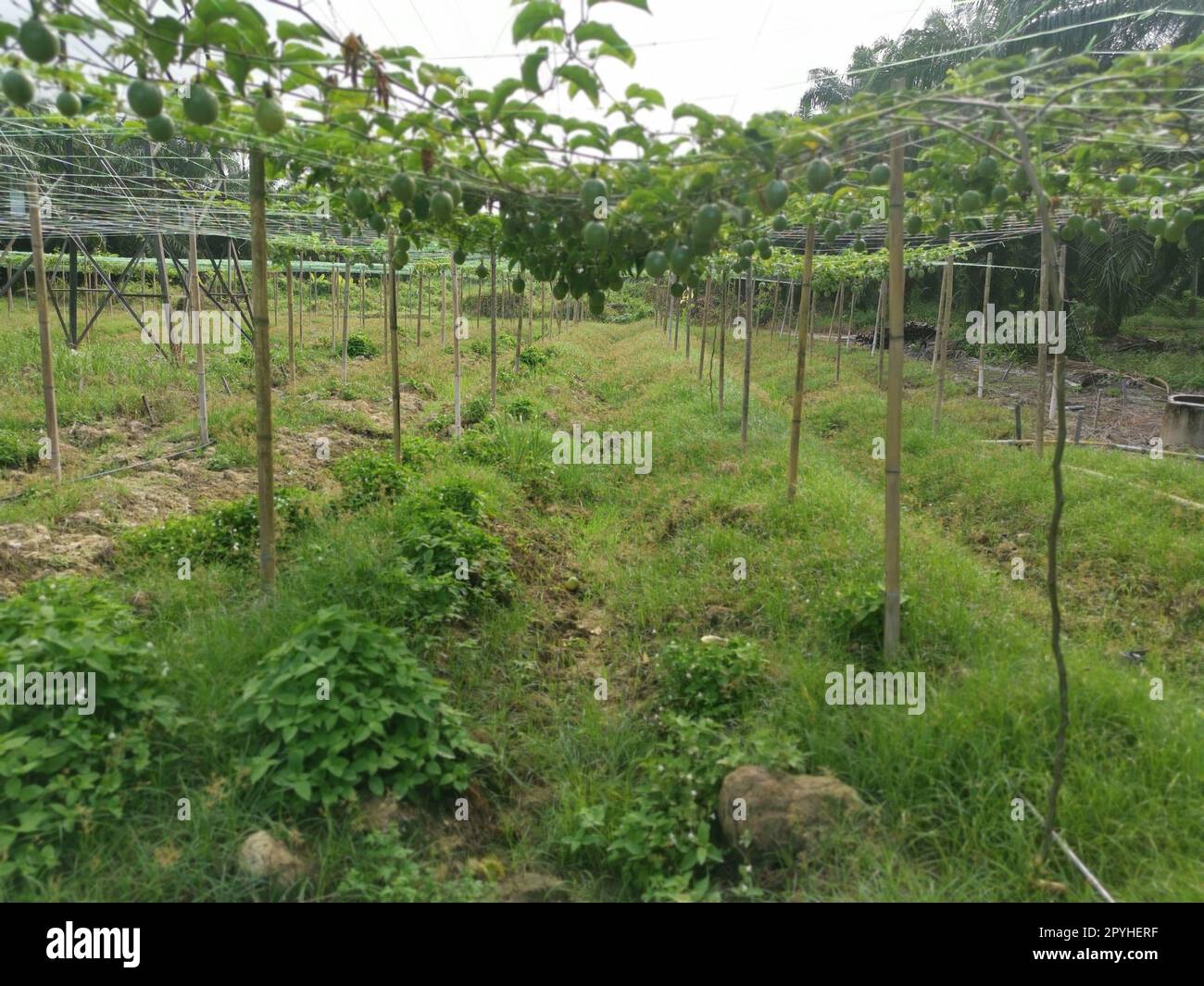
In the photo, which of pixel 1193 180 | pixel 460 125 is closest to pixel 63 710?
pixel 460 125

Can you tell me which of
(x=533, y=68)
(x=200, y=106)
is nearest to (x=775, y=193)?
(x=533, y=68)

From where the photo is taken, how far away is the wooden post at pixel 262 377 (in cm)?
369

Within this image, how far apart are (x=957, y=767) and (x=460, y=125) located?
2.96 meters

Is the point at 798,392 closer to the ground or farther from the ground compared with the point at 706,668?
farther from the ground

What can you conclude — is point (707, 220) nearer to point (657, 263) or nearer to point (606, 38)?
point (657, 263)

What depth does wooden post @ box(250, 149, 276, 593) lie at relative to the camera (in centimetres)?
369

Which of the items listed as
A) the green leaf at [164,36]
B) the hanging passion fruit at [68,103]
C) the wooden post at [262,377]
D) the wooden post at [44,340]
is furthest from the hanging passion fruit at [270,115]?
the wooden post at [44,340]

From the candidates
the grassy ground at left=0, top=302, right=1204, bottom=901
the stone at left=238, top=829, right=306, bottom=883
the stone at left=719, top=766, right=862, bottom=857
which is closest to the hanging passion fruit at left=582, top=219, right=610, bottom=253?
the grassy ground at left=0, top=302, right=1204, bottom=901

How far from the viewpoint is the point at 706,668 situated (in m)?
3.68

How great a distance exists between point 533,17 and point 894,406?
2.19m

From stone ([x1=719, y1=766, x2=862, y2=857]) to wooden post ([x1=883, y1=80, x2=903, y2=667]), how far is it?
1.06 m

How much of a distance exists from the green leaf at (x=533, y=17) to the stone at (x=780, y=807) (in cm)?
257

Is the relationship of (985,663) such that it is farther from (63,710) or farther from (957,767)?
(63,710)
